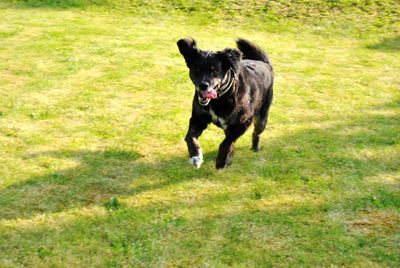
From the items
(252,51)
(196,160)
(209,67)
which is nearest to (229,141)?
(196,160)

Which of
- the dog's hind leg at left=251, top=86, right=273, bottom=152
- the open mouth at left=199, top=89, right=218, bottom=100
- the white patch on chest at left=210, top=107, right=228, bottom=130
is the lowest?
the dog's hind leg at left=251, top=86, right=273, bottom=152

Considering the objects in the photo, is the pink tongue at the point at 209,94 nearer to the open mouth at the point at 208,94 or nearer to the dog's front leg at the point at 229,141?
the open mouth at the point at 208,94

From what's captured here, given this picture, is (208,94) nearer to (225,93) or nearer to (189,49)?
(225,93)

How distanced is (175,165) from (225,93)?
5.44ft

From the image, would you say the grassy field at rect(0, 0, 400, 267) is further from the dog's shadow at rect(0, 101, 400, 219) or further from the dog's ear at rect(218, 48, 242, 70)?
the dog's ear at rect(218, 48, 242, 70)

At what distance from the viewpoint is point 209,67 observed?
6.85 meters

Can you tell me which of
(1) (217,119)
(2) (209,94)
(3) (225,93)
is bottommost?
(1) (217,119)

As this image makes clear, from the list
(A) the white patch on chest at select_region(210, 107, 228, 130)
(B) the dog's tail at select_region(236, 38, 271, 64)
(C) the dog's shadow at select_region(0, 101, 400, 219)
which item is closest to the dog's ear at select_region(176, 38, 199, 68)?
(A) the white patch on chest at select_region(210, 107, 228, 130)

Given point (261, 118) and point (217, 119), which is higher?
point (217, 119)

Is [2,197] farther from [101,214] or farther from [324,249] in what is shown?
[324,249]

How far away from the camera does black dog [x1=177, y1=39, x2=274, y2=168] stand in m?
6.87

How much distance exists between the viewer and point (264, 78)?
8.18m

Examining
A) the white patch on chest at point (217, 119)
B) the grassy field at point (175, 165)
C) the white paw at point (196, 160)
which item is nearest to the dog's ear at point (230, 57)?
the white patch on chest at point (217, 119)

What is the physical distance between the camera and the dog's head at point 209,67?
266 inches
